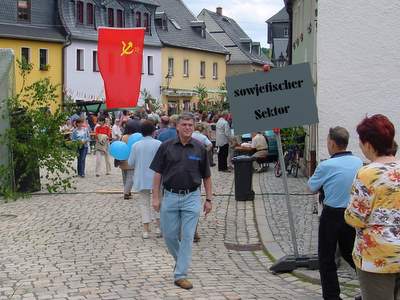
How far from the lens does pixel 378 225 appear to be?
4.33 metres

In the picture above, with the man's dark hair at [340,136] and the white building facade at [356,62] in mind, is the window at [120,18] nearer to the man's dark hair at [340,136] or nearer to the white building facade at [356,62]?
the white building facade at [356,62]

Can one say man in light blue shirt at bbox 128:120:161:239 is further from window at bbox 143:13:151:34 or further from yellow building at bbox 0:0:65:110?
window at bbox 143:13:151:34

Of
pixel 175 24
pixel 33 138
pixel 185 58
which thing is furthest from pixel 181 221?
pixel 175 24

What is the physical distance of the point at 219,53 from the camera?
66.9 meters

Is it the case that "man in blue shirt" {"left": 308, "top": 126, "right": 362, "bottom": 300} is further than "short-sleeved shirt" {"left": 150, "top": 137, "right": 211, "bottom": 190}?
No

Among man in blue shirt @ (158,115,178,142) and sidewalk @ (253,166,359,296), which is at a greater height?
man in blue shirt @ (158,115,178,142)

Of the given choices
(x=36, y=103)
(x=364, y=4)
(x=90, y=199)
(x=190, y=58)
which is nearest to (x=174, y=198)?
(x=364, y=4)

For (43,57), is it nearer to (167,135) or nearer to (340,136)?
(167,135)

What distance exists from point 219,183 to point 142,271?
9.63m

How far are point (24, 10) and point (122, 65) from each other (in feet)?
105

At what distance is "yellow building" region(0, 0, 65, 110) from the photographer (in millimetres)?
45438

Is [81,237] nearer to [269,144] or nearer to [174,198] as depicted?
[174,198]

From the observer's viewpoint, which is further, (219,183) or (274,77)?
(219,183)

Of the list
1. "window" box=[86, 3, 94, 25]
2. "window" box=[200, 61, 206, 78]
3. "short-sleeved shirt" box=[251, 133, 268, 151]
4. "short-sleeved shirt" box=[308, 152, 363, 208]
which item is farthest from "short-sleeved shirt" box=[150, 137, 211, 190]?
"window" box=[200, 61, 206, 78]
